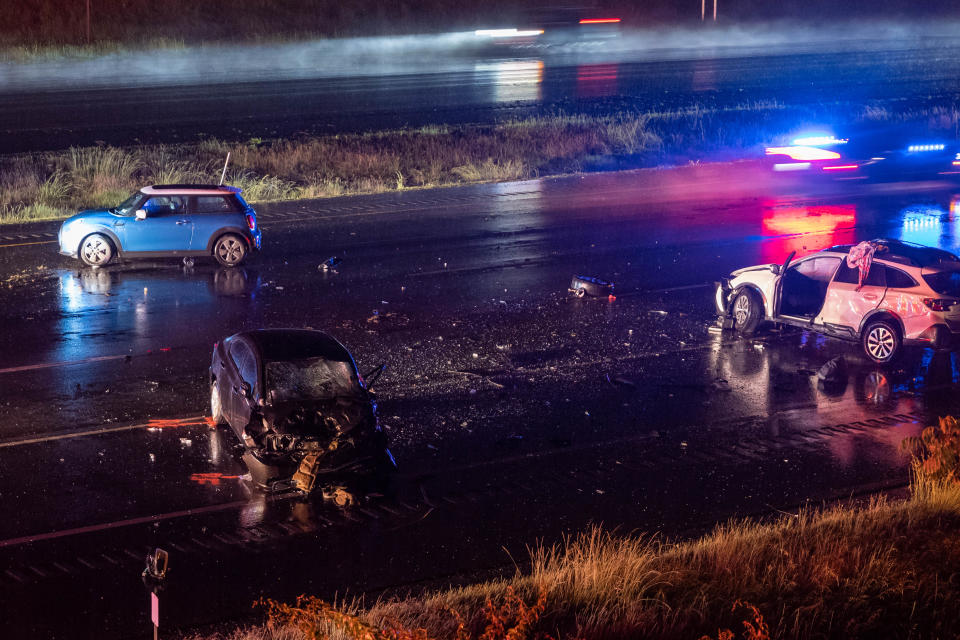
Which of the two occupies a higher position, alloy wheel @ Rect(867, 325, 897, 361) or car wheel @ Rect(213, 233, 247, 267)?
car wheel @ Rect(213, 233, 247, 267)

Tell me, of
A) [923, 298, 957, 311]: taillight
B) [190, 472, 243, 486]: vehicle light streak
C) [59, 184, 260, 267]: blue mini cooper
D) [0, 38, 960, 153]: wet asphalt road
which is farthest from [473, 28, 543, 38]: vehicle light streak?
[190, 472, 243, 486]: vehicle light streak

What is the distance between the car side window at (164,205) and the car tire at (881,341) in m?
Result: 13.0

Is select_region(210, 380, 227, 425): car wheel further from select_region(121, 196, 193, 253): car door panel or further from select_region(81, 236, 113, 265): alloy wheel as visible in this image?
select_region(81, 236, 113, 265): alloy wheel

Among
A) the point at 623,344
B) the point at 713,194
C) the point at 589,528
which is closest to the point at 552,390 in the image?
the point at 623,344

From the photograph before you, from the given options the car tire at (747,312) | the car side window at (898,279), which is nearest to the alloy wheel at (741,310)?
the car tire at (747,312)

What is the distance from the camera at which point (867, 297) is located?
15352mm

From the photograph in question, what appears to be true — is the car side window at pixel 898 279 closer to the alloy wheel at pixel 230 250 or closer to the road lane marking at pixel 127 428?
the road lane marking at pixel 127 428

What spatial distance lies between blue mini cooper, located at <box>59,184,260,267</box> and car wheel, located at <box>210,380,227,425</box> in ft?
27.8

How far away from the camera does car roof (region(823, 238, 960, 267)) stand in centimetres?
1523

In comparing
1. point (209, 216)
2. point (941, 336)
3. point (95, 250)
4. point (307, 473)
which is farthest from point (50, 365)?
point (941, 336)

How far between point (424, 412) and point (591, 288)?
677 centimetres

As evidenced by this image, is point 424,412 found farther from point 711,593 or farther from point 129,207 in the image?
point 129,207

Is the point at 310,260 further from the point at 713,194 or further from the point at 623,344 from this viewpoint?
the point at 713,194

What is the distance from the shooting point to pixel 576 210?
27594 mm
